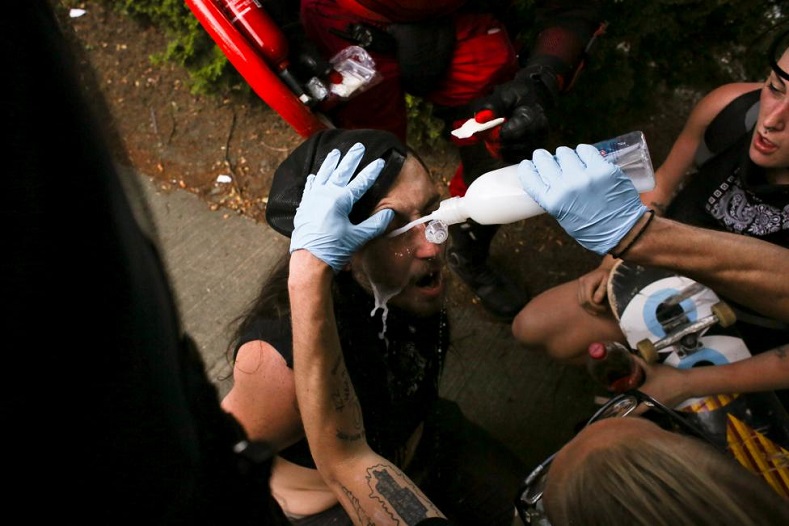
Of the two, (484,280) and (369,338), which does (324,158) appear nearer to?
(369,338)

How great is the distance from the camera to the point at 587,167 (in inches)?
58.1

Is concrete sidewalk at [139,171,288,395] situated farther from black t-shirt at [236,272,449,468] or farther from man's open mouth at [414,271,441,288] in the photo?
man's open mouth at [414,271,441,288]

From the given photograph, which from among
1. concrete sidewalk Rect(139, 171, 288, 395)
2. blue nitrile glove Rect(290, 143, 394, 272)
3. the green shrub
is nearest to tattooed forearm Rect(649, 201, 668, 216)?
the green shrub

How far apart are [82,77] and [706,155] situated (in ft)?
7.93

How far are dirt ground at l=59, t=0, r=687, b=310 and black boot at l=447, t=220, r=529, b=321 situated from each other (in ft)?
0.59

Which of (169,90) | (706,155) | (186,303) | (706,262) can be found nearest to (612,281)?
(706,155)

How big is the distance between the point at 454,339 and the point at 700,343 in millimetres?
1334

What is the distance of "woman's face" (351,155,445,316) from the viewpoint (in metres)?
1.73

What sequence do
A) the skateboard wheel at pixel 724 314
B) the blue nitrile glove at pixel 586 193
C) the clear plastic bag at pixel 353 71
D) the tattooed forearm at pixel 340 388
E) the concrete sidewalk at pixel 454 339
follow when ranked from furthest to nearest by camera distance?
the concrete sidewalk at pixel 454 339, the clear plastic bag at pixel 353 71, the skateboard wheel at pixel 724 314, the tattooed forearm at pixel 340 388, the blue nitrile glove at pixel 586 193

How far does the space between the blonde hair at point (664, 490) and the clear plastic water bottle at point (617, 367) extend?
894 mm

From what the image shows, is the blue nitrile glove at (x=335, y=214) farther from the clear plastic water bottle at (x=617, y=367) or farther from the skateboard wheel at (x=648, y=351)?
the skateboard wheel at (x=648, y=351)

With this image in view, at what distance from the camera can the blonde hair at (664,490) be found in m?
1.06

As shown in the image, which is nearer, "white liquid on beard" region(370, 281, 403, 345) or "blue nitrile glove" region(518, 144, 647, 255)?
"blue nitrile glove" region(518, 144, 647, 255)

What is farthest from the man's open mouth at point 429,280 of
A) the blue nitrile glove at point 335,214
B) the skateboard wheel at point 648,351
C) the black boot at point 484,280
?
the black boot at point 484,280
